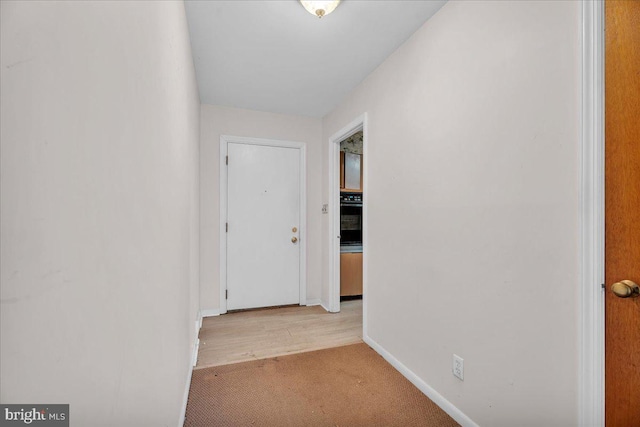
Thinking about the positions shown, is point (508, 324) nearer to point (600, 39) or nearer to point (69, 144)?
point (600, 39)

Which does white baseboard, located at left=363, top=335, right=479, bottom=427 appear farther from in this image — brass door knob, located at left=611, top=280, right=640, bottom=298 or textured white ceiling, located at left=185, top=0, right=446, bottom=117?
textured white ceiling, located at left=185, top=0, right=446, bottom=117

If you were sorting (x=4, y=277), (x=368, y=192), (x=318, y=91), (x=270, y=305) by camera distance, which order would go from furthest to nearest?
1. (x=270, y=305)
2. (x=318, y=91)
3. (x=368, y=192)
4. (x=4, y=277)

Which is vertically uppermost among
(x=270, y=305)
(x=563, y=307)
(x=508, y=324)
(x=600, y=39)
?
(x=600, y=39)

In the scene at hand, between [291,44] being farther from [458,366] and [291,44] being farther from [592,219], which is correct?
[458,366]

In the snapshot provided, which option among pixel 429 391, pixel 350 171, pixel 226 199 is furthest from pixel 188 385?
pixel 350 171

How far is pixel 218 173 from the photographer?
329 centimetres

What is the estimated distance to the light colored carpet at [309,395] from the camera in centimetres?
158

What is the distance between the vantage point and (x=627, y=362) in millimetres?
954

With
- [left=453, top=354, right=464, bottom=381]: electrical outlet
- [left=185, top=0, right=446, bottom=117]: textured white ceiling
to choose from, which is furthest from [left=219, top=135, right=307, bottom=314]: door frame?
[left=453, top=354, right=464, bottom=381]: electrical outlet

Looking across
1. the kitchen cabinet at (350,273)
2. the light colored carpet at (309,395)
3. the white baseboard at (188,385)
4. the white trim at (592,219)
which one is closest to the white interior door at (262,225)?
the kitchen cabinet at (350,273)

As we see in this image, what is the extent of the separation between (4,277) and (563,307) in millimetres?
1590

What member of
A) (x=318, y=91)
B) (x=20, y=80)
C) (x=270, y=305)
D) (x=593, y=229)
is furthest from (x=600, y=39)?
(x=270, y=305)

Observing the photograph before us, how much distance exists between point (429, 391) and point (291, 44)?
8.55ft

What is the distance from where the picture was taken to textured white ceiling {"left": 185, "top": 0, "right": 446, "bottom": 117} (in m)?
1.77
